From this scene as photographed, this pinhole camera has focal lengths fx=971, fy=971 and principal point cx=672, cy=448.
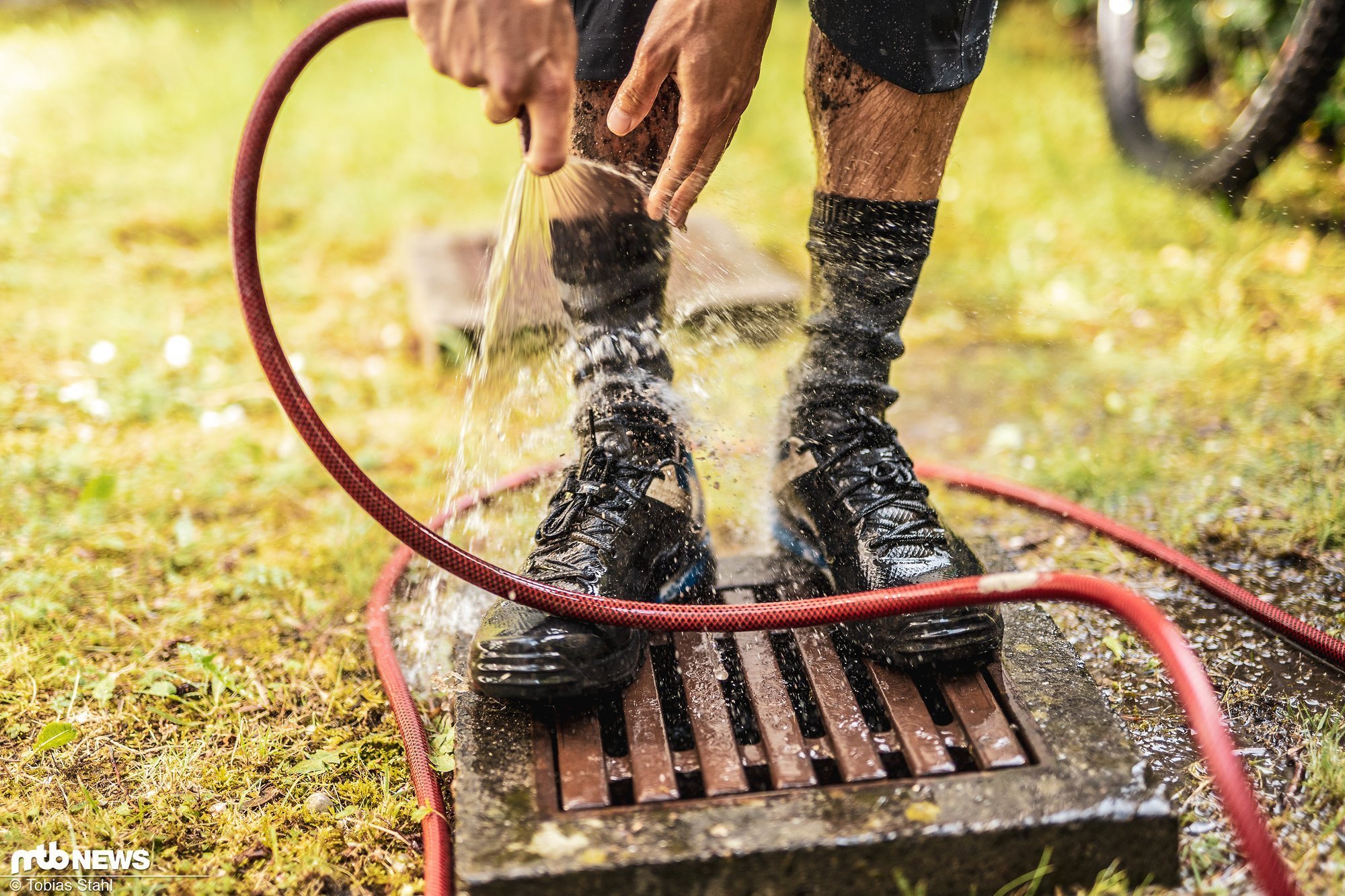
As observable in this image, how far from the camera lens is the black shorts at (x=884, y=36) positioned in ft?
5.16

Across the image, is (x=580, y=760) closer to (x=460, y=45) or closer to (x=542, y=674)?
(x=542, y=674)

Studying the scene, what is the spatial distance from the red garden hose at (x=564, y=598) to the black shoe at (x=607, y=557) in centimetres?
7

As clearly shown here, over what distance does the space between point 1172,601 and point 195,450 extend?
2409mm

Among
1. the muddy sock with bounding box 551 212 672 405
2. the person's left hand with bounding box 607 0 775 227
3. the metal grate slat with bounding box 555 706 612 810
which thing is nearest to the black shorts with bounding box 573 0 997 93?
the person's left hand with bounding box 607 0 775 227

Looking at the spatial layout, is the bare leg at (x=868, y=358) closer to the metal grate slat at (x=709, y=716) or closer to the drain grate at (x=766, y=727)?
the drain grate at (x=766, y=727)

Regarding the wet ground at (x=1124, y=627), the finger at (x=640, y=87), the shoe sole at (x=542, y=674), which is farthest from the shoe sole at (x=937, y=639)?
the finger at (x=640, y=87)

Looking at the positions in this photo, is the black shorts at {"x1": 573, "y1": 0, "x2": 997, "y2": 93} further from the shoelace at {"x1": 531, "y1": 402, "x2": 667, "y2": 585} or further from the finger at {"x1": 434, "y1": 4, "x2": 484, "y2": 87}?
the shoelace at {"x1": 531, "y1": 402, "x2": 667, "y2": 585}

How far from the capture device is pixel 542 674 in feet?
4.83

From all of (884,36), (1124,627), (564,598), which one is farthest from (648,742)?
(884,36)

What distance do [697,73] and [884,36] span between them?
0.38 meters

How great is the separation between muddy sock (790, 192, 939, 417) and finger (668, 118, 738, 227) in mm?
311

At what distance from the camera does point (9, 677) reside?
1.79m

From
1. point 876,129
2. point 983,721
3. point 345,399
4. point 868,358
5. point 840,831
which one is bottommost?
point 840,831

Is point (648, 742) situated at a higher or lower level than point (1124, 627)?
lower
